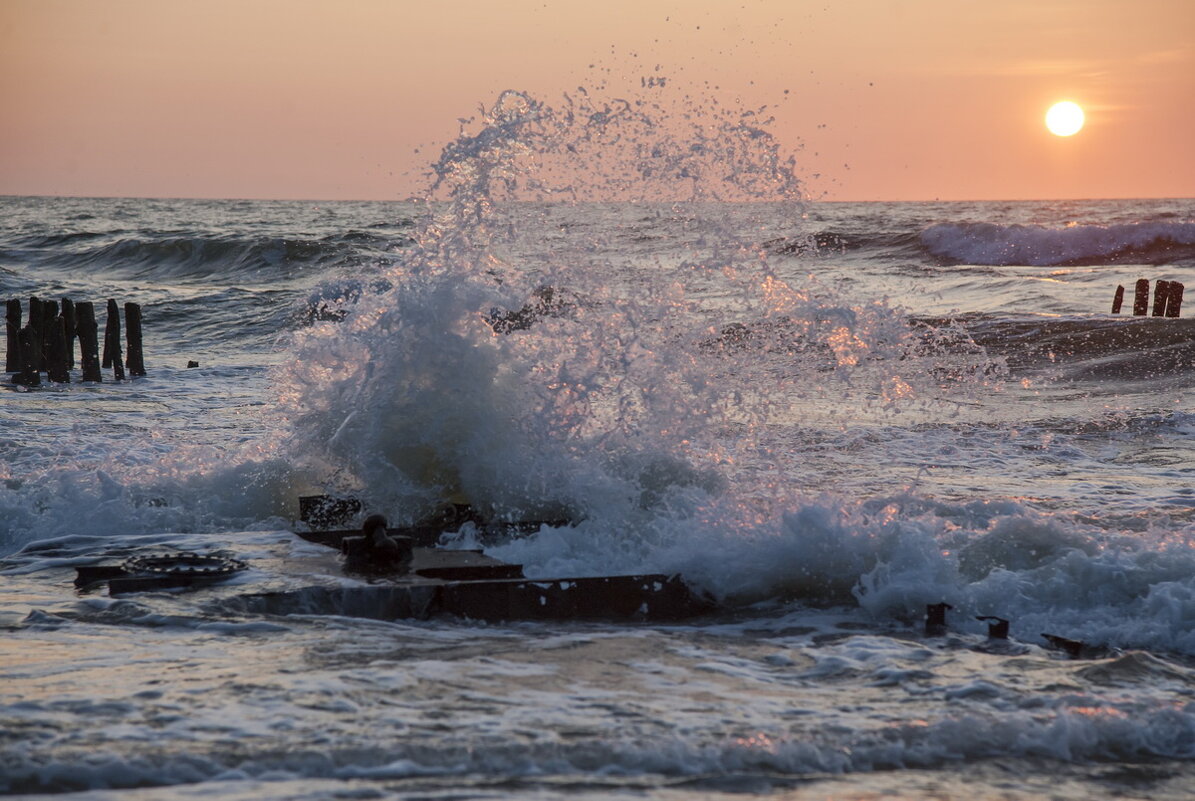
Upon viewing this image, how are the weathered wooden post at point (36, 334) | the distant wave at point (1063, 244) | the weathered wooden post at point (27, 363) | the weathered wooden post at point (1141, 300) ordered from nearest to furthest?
1. the weathered wooden post at point (27, 363)
2. the weathered wooden post at point (36, 334)
3. the weathered wooden post at point (1141, 300)
4. the distant wave at point (1063, 244)

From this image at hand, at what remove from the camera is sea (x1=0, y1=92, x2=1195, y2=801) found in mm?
3908

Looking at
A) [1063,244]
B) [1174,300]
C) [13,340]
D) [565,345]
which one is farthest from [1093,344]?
[1063,244]

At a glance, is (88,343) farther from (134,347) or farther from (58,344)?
(134,347)

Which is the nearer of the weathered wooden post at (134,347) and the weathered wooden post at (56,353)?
the weathered wooden post at (56,353)

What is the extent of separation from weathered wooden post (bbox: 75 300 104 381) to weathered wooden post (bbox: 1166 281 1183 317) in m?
19.4

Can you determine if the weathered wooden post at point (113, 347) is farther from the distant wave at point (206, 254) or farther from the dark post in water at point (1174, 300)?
the dark post in water at point (1174, 300)

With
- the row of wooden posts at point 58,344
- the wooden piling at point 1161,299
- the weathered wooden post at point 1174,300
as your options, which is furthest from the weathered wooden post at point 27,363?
the weathered wooden post at point 1174,300

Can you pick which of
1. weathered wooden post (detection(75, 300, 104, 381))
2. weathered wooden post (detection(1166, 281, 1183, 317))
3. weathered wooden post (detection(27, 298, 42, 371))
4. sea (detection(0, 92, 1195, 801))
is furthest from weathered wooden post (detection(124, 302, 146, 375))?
weathered wooden post (detection(1166, 281, 1183, 317))

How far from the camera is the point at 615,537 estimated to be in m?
Answer: 6.98

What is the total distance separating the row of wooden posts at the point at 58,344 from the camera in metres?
16.3

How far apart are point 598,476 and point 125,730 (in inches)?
156

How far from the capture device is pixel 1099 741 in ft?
13.9

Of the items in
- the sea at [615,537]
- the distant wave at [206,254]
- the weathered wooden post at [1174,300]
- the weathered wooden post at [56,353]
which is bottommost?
the sea at [615,537]

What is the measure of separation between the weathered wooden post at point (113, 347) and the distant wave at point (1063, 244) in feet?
92.5
